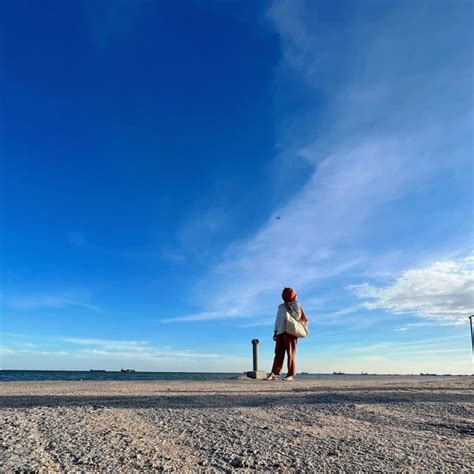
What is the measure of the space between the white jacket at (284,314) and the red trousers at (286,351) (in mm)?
193

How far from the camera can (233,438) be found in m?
2.88

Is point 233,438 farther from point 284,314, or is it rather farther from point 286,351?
point 286,351

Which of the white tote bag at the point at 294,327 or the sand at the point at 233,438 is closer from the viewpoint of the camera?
the sand at the point at 233,438

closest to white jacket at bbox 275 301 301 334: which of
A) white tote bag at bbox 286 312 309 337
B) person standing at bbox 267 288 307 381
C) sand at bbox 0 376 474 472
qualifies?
person standing at bbox 267 288 307 381

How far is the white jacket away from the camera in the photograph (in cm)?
1176

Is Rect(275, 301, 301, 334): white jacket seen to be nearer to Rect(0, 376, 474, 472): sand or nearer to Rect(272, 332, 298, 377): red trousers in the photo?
Rect(272, 332, 298, 377): red trousers

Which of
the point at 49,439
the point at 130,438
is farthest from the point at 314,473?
the point at 49,439

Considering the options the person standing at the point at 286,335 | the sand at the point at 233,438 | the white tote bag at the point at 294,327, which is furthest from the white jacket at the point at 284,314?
the sand at the point at 233,438

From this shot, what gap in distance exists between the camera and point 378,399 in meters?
5.54

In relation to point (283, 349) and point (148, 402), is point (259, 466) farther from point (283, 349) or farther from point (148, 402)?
point (283, 349)

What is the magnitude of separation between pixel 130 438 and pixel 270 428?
1.13 m

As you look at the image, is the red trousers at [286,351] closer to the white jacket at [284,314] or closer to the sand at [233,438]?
the white jacket at [284,314]

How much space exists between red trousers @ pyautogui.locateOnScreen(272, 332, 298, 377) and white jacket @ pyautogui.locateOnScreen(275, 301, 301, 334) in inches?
7.6

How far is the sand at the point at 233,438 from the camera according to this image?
2.30 meters
